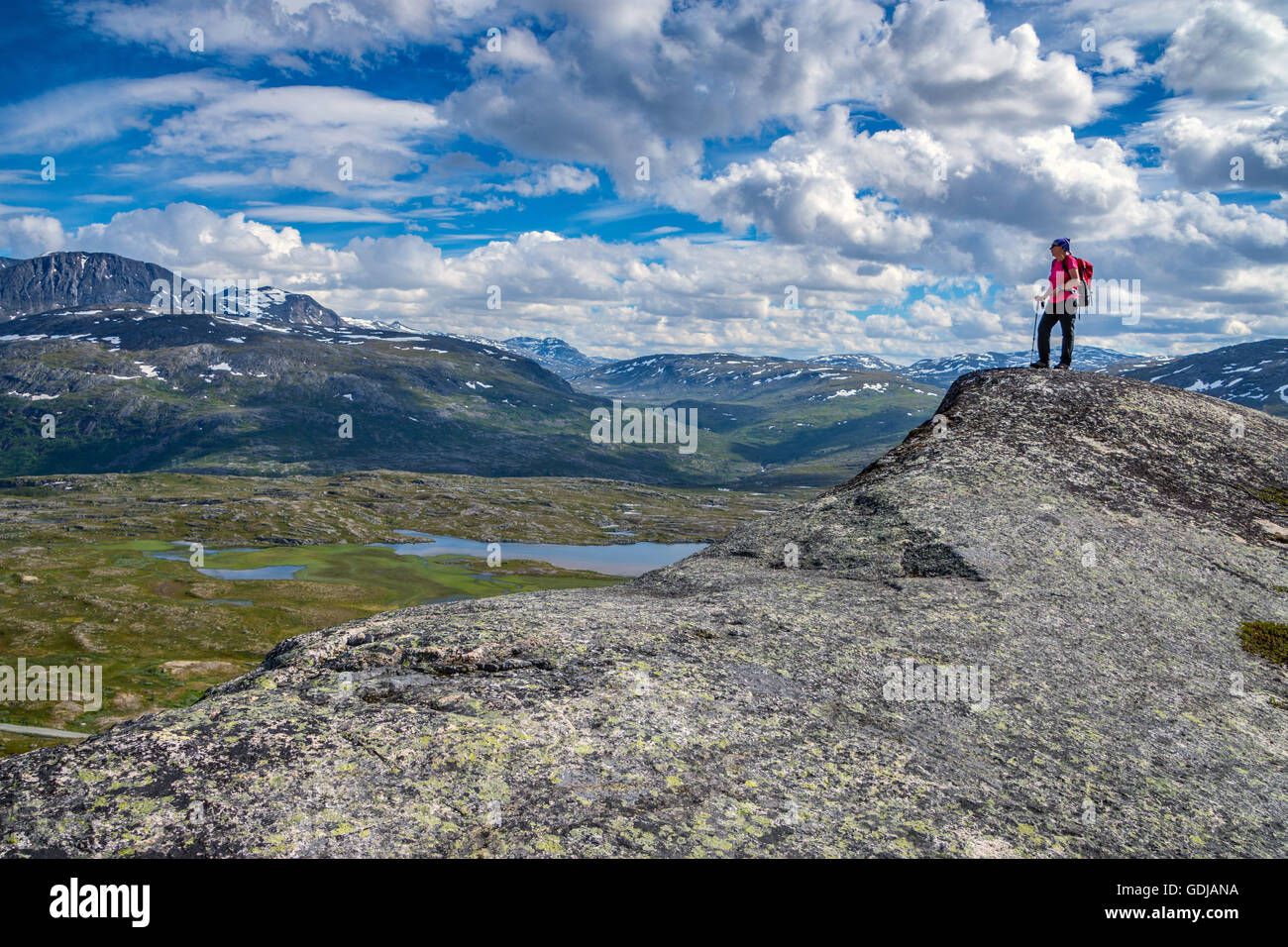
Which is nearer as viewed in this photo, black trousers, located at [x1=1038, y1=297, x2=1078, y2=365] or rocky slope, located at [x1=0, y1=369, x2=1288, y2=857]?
rocky slope, located at [x1=0, y1=369, x2=1288, y2=857]

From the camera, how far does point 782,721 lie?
999 centimetres

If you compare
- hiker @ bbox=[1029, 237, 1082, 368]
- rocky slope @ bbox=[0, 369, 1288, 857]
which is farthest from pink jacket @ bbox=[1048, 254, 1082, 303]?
rocky slope @ bbox=[0, 369, 1288, 857]

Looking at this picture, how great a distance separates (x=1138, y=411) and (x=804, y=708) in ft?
61.3

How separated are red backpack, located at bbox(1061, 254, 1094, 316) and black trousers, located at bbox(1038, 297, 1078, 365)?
0.31 metres

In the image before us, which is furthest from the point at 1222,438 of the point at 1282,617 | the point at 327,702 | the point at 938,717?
the point at 327,702

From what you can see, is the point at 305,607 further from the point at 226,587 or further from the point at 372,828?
the point at 372,828

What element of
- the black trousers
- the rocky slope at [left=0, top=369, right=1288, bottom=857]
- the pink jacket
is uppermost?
the pink jacket

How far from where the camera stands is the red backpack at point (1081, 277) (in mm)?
24125

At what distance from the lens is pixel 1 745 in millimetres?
87438

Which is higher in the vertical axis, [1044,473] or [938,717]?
[1044,473]

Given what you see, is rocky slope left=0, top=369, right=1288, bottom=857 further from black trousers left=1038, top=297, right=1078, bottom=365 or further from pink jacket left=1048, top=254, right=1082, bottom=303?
pink jacket left=1048, top=254, right=1082, bottom=303

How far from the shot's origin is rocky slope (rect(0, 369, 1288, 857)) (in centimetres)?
738

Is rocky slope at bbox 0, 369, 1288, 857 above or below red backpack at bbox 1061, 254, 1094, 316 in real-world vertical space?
below
